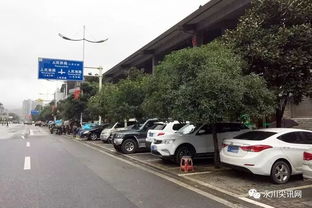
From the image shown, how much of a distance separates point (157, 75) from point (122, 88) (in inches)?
368

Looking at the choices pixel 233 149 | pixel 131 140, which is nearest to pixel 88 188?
pixel 233 149

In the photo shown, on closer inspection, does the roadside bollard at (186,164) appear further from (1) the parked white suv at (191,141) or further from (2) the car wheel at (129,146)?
(2) the car wheel at (129,146)

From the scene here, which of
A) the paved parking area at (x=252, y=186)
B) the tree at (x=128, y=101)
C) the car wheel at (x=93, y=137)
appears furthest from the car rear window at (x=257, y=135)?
the car wheel at (x=93, y=137)

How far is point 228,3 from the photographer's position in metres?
20.4

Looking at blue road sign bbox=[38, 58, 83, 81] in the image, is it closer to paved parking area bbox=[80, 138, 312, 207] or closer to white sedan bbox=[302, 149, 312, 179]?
paved parking area bbox=[80, 138, 312, 207]

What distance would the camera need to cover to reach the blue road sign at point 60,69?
99.9 ft

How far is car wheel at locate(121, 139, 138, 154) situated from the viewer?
695 inches

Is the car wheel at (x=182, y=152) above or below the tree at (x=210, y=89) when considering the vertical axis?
below

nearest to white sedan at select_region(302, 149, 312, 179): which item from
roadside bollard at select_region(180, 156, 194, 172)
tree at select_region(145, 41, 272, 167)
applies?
tree at select_region(145, 41, 272, 167)

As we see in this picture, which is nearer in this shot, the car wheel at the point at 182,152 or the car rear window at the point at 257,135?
the car rear window at the point at 257,135

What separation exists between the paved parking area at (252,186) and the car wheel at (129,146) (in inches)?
201

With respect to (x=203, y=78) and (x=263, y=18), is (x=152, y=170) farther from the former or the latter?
(x=263, y=18)

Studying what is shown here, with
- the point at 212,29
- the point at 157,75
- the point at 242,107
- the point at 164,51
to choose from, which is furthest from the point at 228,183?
the point at 164,51

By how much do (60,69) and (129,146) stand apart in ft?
52.6
